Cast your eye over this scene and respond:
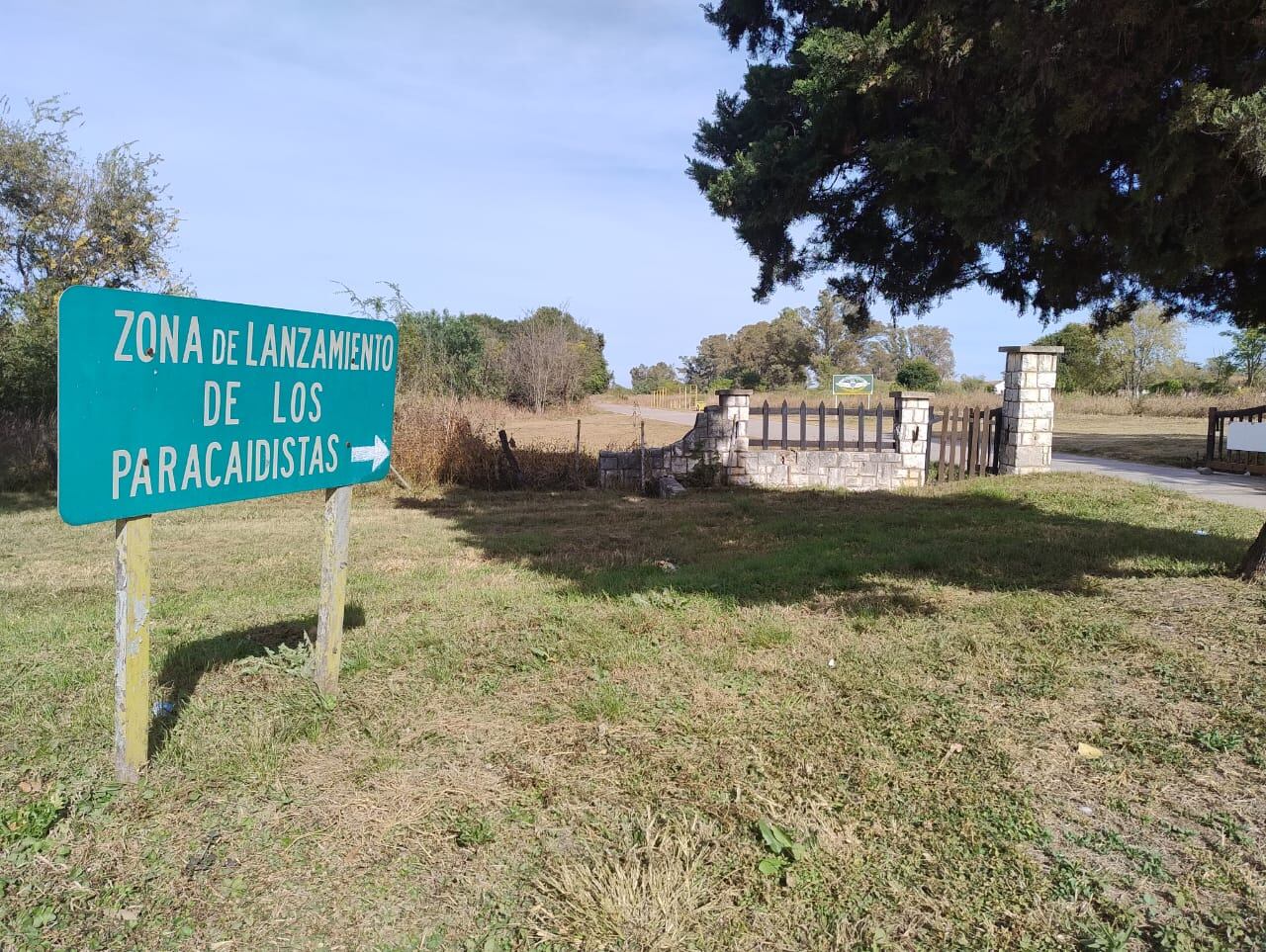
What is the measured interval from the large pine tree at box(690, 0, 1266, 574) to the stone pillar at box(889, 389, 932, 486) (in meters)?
6.19

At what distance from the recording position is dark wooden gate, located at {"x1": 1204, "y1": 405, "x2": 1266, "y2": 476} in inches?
534

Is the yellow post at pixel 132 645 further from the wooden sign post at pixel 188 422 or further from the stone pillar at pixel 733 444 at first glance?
the stone pillar at pixel 733 444

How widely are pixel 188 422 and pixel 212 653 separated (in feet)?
6.40

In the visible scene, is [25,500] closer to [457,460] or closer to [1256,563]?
[457,460]

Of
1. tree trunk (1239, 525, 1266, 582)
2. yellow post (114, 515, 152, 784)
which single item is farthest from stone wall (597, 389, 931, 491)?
yellow post (114, 515, 152, 784)

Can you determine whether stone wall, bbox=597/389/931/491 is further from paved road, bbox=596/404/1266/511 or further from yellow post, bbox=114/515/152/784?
yellow post, bbox=114/515/152/784

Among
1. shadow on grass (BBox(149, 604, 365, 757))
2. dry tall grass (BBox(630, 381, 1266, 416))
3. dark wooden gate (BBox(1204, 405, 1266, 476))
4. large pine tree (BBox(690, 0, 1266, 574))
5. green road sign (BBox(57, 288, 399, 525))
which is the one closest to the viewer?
green road sign (BBox(57, 288, 399, 525))

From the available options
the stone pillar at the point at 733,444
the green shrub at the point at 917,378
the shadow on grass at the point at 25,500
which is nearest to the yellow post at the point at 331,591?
the stone pillar at the point at 733,444

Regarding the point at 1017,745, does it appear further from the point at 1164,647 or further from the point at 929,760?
the point at 1164,647

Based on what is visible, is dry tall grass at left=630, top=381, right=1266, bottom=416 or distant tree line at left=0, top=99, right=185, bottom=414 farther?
dry tall grass at left=630, top=381, right=1266, bottom=416

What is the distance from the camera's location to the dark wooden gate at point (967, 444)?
1309 centimetres

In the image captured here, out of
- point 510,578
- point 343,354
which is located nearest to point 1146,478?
point 510,578

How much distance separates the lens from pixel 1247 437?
1360 cm

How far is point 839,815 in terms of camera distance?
277 cm
